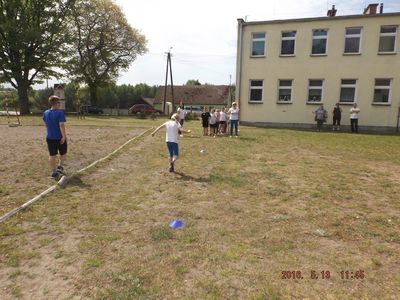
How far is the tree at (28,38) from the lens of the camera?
117ft

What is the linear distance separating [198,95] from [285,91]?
4813cm

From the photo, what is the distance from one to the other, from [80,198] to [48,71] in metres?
41.3

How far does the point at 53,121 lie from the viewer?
7.70m

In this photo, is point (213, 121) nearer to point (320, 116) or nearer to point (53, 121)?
point (320, 116)

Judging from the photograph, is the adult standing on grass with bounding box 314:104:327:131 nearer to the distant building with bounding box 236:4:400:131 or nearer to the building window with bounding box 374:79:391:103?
the distant building with bounding box 236:4:400:131

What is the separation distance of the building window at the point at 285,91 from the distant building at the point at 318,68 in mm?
72

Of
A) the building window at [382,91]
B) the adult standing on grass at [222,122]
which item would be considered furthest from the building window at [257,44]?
the adult standing on grass at [222,122]

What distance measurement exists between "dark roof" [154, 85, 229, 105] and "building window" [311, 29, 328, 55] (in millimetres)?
45279

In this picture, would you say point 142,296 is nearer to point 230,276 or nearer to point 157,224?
point 230,276

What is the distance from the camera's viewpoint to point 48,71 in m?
42.5

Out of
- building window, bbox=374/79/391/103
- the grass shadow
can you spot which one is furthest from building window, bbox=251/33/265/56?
the grass shadow

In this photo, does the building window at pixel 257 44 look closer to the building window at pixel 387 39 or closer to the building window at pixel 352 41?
the building window at pixel 352 41

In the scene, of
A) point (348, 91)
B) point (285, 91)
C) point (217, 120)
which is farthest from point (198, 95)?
point (217, 120)

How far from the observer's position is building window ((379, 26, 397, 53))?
22.8 metres
